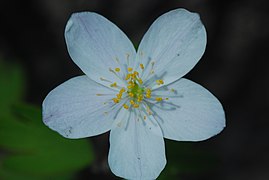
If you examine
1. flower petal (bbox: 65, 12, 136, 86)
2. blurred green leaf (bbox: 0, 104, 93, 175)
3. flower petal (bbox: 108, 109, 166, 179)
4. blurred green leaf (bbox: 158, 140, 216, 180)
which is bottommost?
blurred green leaf (bbox: 158, 140, 216, 180)

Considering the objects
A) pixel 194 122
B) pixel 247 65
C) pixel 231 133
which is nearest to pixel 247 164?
pixel 231 133

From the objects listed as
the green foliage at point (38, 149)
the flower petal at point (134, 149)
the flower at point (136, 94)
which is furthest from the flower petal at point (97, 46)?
the green foliage at point (38, 149)

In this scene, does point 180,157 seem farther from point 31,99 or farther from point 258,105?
point 31,99

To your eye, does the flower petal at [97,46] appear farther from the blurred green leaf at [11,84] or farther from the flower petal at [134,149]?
the blurred green leaf at [11,84]

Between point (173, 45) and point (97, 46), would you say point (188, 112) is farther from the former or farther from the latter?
point (97, 46)

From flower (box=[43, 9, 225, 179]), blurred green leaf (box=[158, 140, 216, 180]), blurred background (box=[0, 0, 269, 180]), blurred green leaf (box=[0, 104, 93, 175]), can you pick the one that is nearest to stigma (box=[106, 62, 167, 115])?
flower (box=[43, 9, 225, 179])

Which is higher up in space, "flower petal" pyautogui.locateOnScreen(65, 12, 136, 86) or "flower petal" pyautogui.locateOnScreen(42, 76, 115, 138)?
"flower petal" pyautogui.locateOnScreen(65, 12, 136, 86)

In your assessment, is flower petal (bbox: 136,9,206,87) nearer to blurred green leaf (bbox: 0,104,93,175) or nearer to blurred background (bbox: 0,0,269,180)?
blurred green leaf (bbox: 0,104,93,175)

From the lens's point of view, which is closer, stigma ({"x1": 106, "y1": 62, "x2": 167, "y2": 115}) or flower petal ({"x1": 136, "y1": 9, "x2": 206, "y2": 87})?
flower petal ({"x1": 136, "y1": 9, "x2": 206, "y2": 87})
